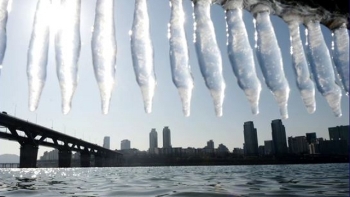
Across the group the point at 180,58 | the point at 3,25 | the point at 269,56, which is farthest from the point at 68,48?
the point at 269,56

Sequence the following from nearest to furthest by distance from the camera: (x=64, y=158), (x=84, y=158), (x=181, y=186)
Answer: (x=181, y=186) → (x=64, y=158) → (x=84, y=158)

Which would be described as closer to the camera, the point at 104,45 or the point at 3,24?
the point at 3,24

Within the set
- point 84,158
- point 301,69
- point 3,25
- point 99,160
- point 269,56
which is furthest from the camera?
point 99,160

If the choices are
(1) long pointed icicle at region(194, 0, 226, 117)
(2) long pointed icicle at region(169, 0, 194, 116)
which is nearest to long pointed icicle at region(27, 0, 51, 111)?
(2) long pointed icicle at region(169, 0, 194, 116)

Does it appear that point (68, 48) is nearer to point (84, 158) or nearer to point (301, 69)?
point (301, 69)

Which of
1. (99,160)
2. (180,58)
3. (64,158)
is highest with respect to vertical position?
(180,58)

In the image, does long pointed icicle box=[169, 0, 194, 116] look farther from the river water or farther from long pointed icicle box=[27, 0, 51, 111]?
the river water

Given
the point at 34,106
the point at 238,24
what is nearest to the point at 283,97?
the point at 238,24
